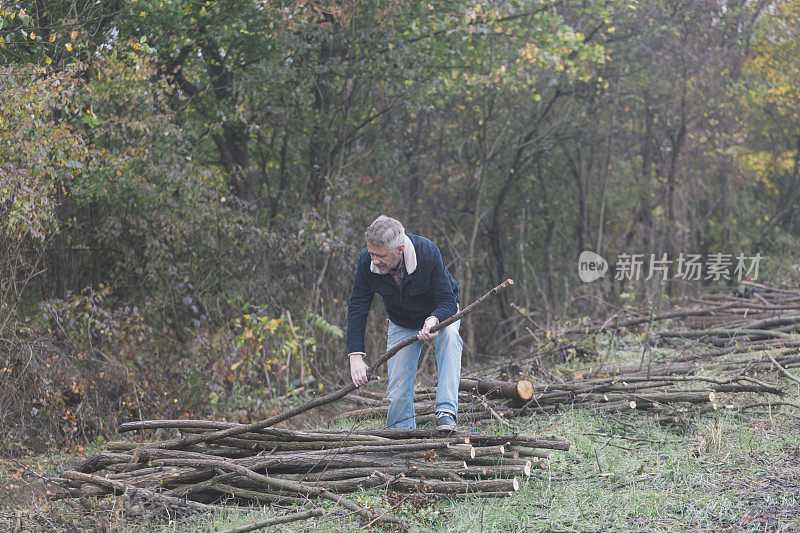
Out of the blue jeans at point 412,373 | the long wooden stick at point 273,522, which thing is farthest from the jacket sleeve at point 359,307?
the long wooden stick at point 273,522

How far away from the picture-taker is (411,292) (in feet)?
17.7

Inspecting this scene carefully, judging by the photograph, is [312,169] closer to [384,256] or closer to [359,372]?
[384,256]

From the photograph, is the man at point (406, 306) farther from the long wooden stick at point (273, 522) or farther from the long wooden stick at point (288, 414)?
the long wooden stick at point (273, 522)

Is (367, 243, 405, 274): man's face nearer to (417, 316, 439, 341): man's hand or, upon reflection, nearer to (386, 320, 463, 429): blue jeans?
(417, 316, 439, 341): man's hand

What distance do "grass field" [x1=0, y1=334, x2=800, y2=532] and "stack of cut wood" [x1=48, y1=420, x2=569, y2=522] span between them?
0.39 ft

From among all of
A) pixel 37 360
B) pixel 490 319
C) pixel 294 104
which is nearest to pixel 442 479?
pixel 37 360

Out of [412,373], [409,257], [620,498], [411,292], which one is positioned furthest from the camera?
[412,373]

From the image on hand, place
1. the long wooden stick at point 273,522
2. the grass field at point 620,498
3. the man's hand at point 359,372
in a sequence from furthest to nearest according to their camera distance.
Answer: the man's hand at point 359,372 < the grass field at point 620,498 < the long wooden stick at point 273,522

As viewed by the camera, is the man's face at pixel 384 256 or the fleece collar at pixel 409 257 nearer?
the man's face at pixel 384 256

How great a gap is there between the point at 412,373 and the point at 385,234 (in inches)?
47.9

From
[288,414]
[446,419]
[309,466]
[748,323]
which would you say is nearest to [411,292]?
[446,419]

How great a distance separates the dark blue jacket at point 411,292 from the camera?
5363mm

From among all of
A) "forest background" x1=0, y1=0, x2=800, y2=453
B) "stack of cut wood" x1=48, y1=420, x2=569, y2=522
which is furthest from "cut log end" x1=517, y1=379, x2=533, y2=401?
"forest background" x1=0, y1=0, x2=800, y2=453

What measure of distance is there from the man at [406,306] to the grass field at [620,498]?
0.78m
